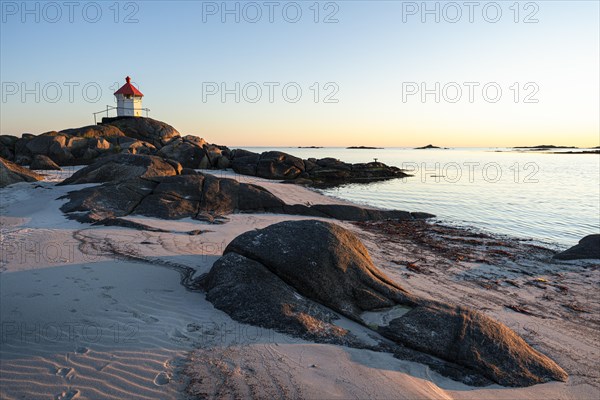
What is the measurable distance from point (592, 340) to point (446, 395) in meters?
4.36

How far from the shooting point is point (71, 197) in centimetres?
1324

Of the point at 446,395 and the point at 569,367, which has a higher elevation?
the point at 446,395

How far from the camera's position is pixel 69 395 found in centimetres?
367

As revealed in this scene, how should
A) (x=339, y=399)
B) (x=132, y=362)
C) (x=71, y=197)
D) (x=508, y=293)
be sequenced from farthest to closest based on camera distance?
1. (x=71, y=197)
2. (x=508, y=293)
3. (x=132, y=362)
4. (x=339, y=399)

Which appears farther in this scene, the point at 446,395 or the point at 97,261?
the point at 97,261

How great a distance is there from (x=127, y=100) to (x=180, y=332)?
48463 millimetres

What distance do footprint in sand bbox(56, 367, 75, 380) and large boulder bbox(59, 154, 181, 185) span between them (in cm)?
1266

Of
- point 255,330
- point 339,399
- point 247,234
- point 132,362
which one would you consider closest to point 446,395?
point 339,399

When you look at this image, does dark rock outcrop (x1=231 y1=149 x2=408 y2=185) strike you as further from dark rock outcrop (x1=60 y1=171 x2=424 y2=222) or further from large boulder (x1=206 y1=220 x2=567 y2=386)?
large boulder (x1=206 y1=220 x2=567 y2=386)

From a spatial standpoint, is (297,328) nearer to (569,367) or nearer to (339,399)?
(339,399)

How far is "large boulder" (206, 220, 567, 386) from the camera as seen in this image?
5.06 m

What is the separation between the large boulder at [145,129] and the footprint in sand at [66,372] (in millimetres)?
41130

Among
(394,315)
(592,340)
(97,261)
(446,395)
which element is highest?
(97,261)

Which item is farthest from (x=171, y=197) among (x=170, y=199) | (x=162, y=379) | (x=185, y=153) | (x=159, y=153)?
(x=185, y=153)
